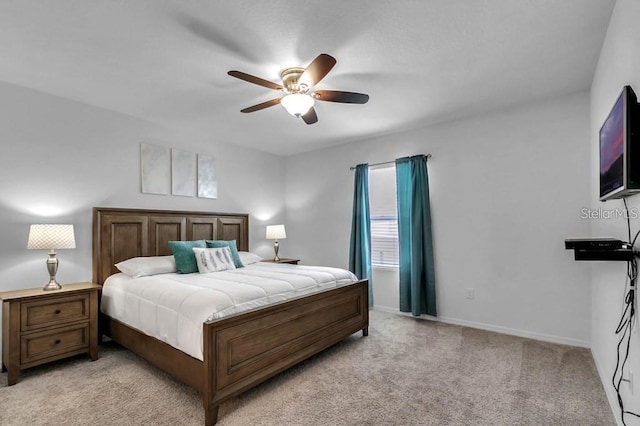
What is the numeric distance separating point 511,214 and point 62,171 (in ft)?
15.6

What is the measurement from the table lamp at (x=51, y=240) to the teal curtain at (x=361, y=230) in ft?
11.0

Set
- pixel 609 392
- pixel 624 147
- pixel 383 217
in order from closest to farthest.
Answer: pixel 624 147
pixel 609 392
pixel 383 217

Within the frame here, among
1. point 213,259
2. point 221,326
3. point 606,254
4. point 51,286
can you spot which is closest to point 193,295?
point 221,326

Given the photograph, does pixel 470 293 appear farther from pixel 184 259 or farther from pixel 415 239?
pixel 184 259

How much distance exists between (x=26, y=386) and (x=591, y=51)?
16.7 ft

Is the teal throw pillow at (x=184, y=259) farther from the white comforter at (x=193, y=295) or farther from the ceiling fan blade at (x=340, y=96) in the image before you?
the ceiling fan blade at (x=340, y=96)

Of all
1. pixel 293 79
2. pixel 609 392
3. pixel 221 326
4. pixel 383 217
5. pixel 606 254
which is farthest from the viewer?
pixel 383 217

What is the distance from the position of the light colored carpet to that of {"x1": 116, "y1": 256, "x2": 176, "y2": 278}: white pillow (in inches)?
31.2

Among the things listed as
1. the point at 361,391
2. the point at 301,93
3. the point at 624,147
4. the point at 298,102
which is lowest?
the point at 361,391

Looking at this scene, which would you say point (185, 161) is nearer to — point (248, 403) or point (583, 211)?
point (248, 403)

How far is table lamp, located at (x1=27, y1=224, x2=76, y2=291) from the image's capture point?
9.29 ft

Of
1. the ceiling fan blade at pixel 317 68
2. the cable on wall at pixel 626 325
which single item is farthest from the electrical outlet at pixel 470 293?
the ceiling fan blade at pixel 317 68

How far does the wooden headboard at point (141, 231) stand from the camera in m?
3.52

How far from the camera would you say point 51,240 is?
2.88 m
